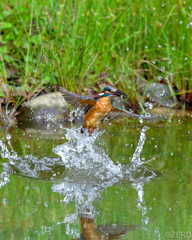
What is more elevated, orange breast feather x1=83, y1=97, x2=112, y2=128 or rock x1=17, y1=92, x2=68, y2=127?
orange breast feather x1=83, y1=97, x2=112, y2=128

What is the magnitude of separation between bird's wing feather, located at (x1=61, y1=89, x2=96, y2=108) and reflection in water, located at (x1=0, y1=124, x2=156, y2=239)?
1.51 ft

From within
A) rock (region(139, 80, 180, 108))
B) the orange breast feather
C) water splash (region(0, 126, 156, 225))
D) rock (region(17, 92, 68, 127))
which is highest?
the orange breast feather

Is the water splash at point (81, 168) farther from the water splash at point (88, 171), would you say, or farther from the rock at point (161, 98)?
the rock at point (161, 98)

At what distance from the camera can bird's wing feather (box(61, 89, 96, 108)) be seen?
3566 millimetres

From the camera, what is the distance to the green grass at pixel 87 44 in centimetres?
568

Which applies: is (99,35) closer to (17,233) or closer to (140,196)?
(140,196)

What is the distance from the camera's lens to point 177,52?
21.6 ft

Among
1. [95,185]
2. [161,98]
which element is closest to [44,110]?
[161,98]

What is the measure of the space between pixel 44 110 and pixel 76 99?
2.40 m

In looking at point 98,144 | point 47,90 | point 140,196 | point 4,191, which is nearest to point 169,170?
point 140,196

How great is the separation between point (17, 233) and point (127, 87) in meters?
4.17

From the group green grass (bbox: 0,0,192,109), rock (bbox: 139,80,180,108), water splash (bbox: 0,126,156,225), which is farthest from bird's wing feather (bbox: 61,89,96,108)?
rock (bbox: 139,80,180,108)

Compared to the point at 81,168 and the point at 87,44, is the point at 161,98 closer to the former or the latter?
the point at 87,44

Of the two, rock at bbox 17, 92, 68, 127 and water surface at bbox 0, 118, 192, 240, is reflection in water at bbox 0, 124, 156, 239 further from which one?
rock at bbox 17, 92, 68, 127
